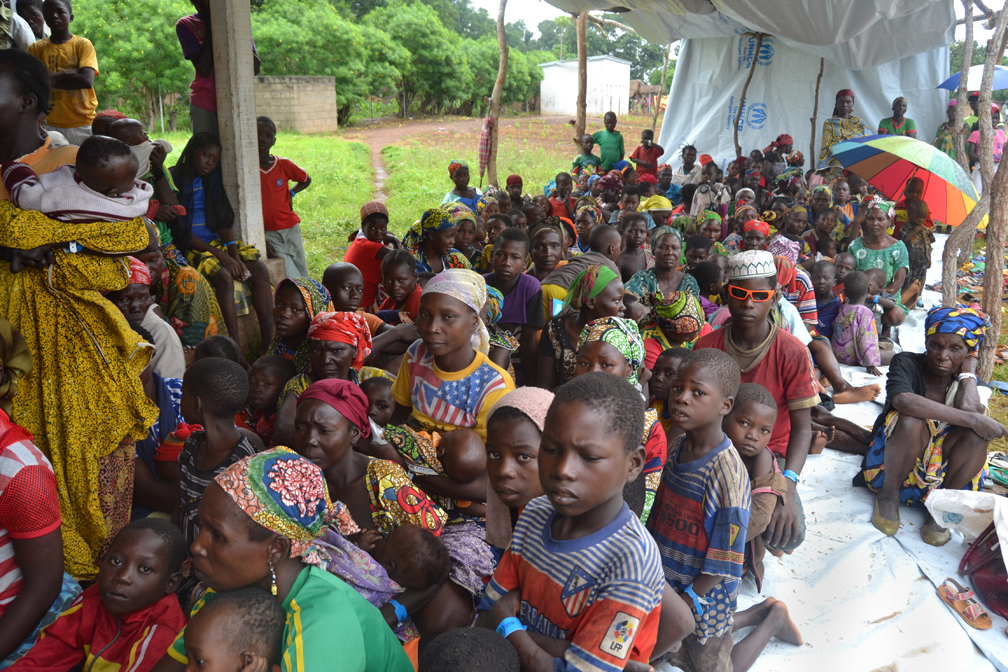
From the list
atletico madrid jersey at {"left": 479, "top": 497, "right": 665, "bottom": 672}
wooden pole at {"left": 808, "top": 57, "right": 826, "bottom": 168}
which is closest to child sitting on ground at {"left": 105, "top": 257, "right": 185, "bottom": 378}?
atletico madrid jersey at {"left": 479, "top": 497, "right": 665, "bottom": 672}

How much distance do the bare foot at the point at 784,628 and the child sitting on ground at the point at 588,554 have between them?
4.02 feet

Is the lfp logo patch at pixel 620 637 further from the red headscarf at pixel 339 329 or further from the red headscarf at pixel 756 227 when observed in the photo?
the red headscarf at pixel 756 227

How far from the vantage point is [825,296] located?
5.71 metres

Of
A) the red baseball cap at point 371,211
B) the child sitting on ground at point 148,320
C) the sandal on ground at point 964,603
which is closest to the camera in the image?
the sandal on ground at point 964,603

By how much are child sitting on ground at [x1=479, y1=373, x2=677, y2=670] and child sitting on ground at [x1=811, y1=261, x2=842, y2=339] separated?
454 cm

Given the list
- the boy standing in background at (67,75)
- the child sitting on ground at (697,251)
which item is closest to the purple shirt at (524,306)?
the child sitting on ground at (697,251)

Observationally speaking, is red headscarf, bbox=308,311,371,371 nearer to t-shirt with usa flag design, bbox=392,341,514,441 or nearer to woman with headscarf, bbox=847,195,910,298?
t-shirt with usa flag design, bbox=392,341,514,441

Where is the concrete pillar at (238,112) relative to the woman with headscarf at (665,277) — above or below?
above

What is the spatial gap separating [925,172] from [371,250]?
466 cm

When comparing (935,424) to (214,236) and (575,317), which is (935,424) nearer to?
(575,317)

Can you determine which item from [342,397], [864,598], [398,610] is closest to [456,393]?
[342,397]

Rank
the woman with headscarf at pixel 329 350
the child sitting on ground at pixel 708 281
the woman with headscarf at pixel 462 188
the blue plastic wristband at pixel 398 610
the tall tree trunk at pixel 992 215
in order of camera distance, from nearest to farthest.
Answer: the blue plastic wristband at pixel 398 610 < the woman with headscarf at pixel 329 350 < the tall tree trunk at pixel 992 215 < the child sitting on ground at pixel 708 281 < the woman with headscarf at pixel 462 188

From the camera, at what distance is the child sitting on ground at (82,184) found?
2357 mm

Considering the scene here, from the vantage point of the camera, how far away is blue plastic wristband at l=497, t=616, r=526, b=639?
1719 mm
